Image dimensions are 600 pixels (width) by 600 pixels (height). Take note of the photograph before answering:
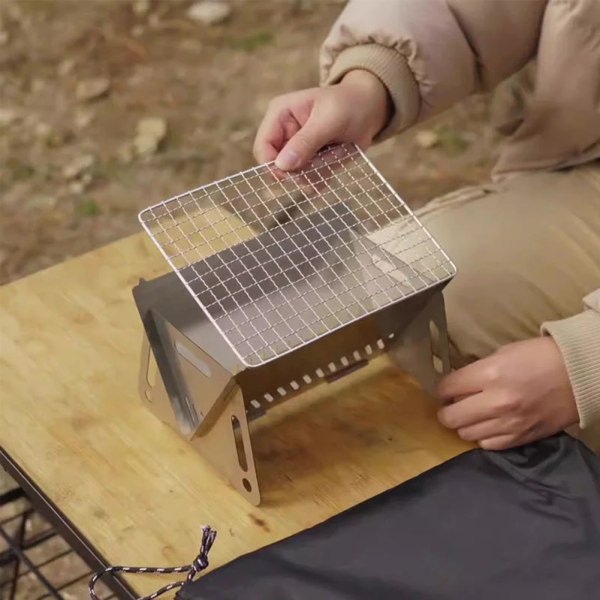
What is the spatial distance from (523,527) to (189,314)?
28cm

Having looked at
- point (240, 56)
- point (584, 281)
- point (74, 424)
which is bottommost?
point (240, 56)

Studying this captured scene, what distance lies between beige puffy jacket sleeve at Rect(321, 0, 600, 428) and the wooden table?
0.27m

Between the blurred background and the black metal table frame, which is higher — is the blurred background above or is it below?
below

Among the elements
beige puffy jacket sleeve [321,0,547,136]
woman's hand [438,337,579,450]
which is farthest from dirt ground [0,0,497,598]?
woman's hand [438,337,579,450]

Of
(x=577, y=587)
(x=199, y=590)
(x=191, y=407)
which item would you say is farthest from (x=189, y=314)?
(x=577, y=587)

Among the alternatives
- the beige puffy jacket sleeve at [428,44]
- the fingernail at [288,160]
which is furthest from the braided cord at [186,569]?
the beige puffy jacket sleeve at [428,44]

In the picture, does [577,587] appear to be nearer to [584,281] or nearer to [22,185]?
[584,281]

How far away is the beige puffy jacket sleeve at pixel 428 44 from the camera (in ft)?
3.18

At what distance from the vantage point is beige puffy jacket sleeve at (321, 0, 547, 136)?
3.18 feet

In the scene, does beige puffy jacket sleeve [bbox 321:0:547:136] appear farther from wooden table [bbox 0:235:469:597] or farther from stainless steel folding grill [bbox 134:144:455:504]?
wooden table [bbox 0:235:469:597]

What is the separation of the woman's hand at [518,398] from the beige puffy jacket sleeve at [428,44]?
27 centimetres

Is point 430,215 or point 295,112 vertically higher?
point 295,112

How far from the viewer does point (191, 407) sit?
31.7 inches

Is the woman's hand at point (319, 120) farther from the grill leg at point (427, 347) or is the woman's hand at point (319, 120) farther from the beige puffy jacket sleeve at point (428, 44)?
the grill leg at point (427, 347)
